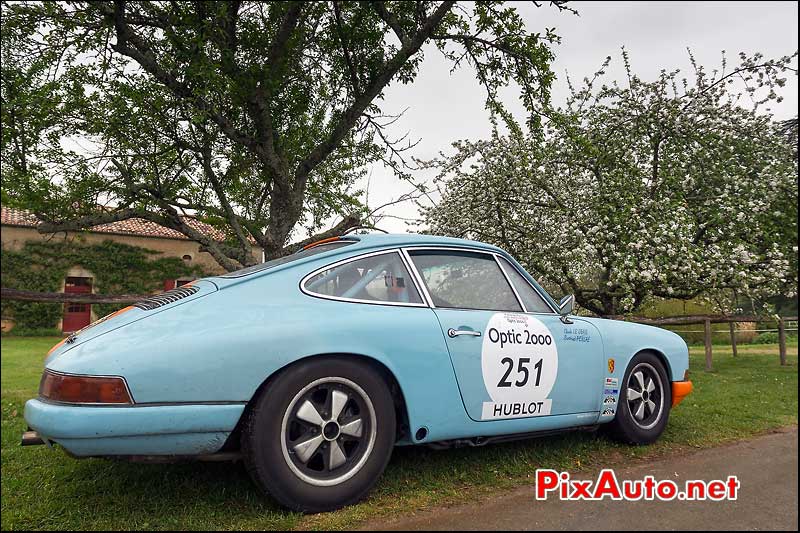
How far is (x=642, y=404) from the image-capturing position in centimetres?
398

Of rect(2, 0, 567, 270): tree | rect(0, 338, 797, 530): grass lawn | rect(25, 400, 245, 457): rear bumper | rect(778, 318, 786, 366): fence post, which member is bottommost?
rect(778, 318, 786, 366): fence post

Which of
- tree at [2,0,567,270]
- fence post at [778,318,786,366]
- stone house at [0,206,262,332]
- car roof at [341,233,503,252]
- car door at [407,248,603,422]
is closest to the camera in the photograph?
car door at [407,248,603,422]

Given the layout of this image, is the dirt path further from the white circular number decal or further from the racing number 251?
the racing number 251

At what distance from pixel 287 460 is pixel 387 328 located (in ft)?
2.61

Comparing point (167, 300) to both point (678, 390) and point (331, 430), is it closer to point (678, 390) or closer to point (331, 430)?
point (331, 430)

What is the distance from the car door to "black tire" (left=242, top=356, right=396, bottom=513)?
1.80 ft

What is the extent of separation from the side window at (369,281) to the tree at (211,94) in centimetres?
348

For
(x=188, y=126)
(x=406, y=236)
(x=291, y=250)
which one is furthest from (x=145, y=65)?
(x=406, y=236)

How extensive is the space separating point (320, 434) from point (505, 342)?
1.22m

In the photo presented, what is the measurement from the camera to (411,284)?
3125 millimetres

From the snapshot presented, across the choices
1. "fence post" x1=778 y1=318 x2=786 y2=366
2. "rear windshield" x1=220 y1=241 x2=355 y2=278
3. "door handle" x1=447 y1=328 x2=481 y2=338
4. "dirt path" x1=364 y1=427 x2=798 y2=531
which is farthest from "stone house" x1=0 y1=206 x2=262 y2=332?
"dirt path" x1=364 y1=427 x2=798 y2=531

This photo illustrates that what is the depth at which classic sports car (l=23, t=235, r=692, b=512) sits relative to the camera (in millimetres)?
2273

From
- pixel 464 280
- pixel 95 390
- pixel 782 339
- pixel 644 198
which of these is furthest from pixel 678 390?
pixel 782 339

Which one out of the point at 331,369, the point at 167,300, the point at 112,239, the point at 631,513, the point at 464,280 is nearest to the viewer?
the point at 631,513
